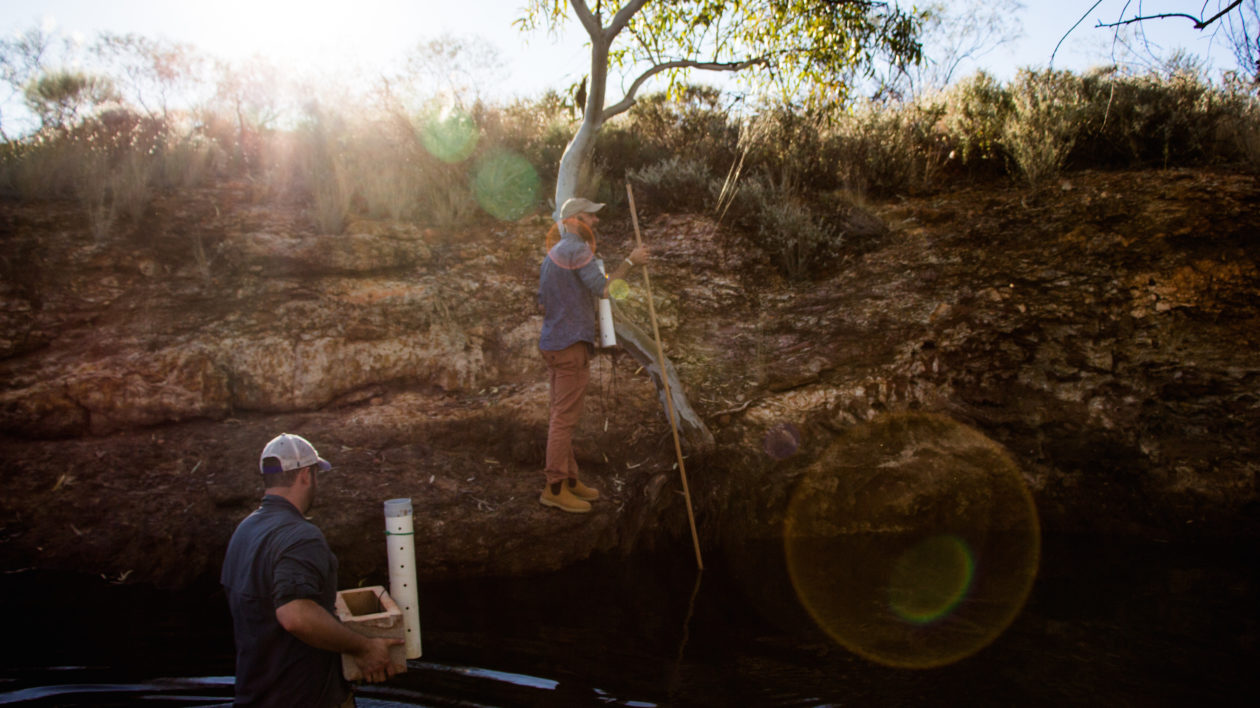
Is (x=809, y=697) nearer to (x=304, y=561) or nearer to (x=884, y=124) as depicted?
(x=304, y=561)

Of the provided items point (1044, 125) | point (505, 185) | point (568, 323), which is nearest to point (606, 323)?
point (568, 323)

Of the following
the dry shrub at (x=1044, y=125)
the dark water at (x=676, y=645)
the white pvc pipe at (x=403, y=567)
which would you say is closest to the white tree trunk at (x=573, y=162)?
the dark water at (x=676, y=645)

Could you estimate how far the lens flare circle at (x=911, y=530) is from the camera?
17.5 feet

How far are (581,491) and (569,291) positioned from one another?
1676 millimetres

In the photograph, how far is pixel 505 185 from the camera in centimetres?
1023

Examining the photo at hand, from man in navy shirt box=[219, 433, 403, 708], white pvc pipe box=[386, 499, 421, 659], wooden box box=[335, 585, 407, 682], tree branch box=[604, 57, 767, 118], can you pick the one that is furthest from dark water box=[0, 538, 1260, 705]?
tree branch box=[604, 57, 767, 118]

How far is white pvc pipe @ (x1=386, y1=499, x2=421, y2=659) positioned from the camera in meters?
3.26

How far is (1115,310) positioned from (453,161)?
8195 mm

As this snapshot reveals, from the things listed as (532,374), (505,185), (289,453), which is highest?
(505,185)

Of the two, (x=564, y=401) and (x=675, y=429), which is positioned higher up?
(x=564, y=401)

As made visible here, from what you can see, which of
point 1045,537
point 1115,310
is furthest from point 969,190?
point 1045,537

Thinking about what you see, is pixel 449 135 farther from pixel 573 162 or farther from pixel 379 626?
pixel 379 626

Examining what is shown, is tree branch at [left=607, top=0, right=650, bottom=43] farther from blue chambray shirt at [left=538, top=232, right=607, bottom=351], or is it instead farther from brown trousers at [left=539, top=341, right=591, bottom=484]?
brown trousers at [left=539, top=341, right=591, bottom=484]

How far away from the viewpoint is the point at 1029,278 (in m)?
8.04
